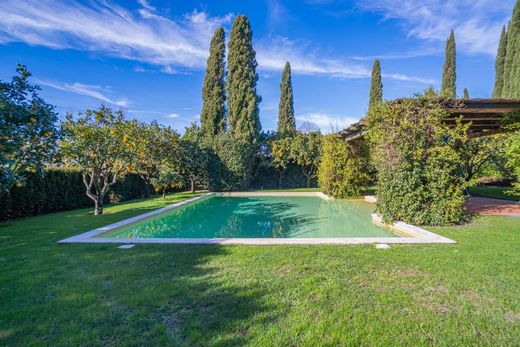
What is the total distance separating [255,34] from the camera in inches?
849

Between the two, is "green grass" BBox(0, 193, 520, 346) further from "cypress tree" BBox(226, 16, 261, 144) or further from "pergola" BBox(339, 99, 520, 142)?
"cypress tree" BBox(226, 16, 261, 144)

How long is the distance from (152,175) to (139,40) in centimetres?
758

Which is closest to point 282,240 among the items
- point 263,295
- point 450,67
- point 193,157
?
point 263,295

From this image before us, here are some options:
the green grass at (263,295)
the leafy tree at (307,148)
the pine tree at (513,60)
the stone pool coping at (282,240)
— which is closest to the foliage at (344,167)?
the leafy tree at (307,148)

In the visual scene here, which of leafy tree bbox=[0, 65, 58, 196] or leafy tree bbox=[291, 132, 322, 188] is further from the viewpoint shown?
leafy tree bbox=[291, 132, 322, 188]

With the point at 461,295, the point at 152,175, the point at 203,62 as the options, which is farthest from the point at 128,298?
the point at 203,62

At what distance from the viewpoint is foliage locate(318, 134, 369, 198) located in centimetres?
1516

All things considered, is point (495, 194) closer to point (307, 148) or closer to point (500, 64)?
point (307, 148)

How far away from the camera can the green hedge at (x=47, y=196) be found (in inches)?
368

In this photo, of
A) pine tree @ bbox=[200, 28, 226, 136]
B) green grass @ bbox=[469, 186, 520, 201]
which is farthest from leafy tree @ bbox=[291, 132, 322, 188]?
green grass @ bbox=[469, 186, 520, 201]

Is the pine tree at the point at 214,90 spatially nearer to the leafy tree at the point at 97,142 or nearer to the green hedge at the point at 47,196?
the green hedge at the point at 47,196

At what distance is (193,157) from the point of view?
17938 millimetres

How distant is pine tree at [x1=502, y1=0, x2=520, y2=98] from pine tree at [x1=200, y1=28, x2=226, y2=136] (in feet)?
91.5

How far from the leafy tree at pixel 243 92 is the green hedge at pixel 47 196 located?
1027 cm
